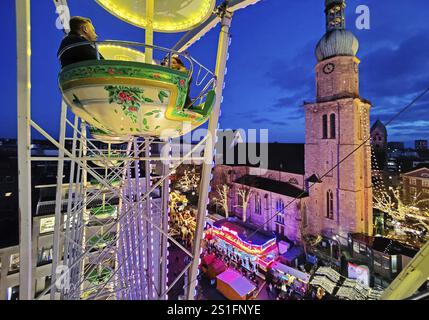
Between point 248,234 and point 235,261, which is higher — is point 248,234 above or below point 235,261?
above

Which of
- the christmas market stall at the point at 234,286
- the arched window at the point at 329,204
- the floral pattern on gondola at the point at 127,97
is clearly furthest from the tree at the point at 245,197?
the floral pattern on gondola at the point at 127,97

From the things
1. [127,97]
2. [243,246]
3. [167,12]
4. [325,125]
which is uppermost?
[325,125]

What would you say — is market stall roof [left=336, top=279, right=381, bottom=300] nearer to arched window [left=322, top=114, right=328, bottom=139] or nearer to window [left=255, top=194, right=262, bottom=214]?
window [left=255, top=194, right=262, bottom=214]

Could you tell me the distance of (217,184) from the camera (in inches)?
1115

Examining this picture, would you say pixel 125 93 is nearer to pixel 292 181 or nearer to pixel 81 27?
pixel 81 27

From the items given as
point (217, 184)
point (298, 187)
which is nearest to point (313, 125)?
point (298, 187)

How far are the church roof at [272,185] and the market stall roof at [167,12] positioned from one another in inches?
733

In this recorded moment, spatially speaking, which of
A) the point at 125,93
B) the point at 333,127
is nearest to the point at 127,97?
the point at 125,93

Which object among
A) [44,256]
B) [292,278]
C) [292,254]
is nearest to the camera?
[44,256]

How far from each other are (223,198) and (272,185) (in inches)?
267

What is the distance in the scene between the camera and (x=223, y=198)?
1019 inches

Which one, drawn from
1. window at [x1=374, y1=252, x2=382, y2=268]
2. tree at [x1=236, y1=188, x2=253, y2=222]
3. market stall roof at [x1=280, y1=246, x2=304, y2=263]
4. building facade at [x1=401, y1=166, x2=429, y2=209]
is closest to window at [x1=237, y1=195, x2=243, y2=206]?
tree at [x1=236, y1=188, x2=253, y2=222]

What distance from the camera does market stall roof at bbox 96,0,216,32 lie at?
6.98 feet
